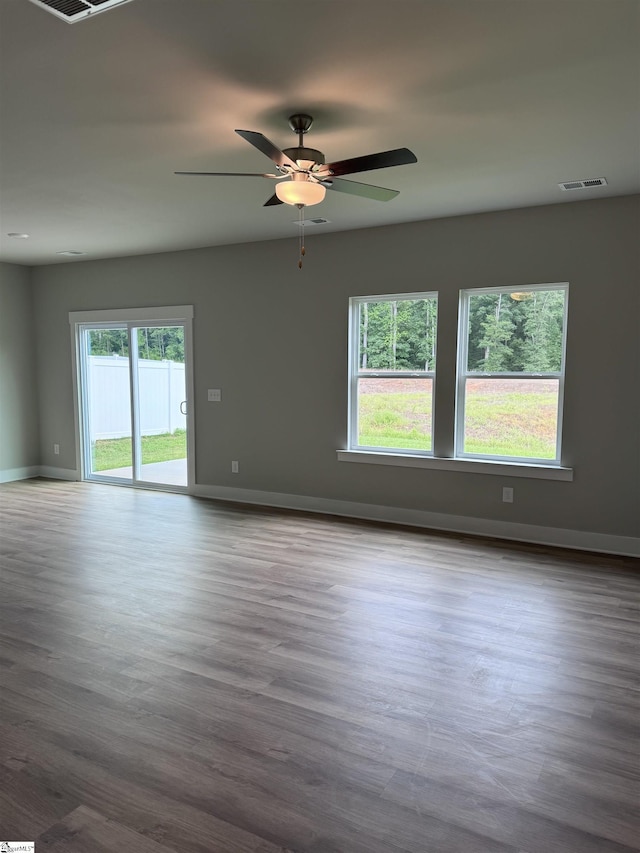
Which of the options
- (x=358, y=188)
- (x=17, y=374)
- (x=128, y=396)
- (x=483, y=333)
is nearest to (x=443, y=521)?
(x=483, y=333)

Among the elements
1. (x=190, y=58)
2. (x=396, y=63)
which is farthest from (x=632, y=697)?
(x=190, y=58)

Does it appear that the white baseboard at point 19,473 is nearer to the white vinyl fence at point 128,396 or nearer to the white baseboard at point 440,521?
the white vinyl fence at point 128,396

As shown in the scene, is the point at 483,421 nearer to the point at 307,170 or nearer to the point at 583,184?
the point at 583,184

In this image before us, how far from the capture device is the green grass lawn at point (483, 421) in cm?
478

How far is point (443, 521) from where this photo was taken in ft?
16.9

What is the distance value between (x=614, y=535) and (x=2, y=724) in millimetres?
4219

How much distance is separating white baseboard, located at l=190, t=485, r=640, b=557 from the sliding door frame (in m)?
→ 0.68

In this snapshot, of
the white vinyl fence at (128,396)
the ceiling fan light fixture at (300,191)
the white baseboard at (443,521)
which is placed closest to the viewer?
the ceiling fan light fixture at (300,191)

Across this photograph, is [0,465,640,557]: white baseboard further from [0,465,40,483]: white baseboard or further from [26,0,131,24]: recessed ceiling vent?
[26,0,131,24]: recessed ceiling vent

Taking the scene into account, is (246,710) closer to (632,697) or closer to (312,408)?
(632,697)

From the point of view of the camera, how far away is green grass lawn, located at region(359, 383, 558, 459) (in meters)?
4.78

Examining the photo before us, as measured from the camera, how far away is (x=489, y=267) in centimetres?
484

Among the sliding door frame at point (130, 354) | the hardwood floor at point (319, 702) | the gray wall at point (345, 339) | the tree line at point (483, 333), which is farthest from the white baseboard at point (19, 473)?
the tree line at point (483, 333)

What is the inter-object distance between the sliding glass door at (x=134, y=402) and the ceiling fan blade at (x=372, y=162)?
3968mm
